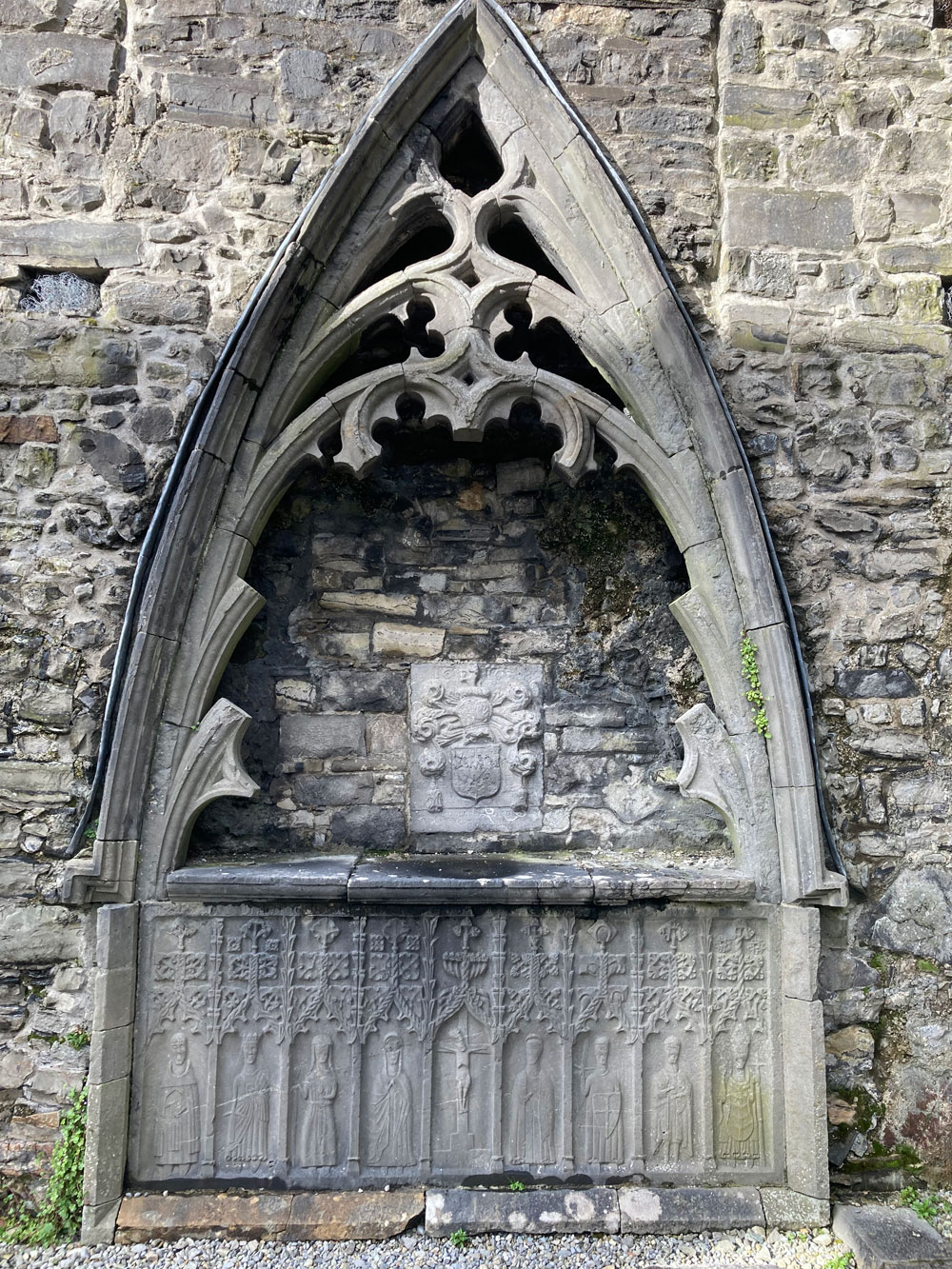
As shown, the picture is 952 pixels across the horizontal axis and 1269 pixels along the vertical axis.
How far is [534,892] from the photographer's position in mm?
Answer: 3014

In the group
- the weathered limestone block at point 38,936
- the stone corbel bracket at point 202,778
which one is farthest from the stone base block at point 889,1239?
the weathered limestone block at point 38,936

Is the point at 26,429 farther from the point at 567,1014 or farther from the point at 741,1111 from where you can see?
the point at 741,1111

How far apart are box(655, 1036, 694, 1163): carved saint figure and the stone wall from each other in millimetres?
560

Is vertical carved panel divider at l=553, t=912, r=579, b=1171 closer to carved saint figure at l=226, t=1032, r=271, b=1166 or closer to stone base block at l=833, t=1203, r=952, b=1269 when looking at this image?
stone base block at l=833, t=1203, r=952, b=1269

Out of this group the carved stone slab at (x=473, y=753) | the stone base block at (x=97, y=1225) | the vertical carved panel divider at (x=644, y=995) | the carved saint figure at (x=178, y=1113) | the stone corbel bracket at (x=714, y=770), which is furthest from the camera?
the carved stone slab at (x=473, y=753)

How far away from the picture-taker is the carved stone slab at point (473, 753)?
352cm

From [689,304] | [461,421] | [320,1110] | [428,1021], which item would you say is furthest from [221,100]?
[320,1110]

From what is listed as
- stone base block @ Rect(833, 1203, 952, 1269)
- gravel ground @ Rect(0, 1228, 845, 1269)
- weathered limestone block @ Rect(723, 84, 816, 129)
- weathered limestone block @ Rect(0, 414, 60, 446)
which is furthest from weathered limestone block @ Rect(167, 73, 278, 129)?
stone base block @ Rect(833, 1203, 952, 1269)

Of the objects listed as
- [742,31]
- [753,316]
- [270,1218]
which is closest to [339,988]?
[270,1218]

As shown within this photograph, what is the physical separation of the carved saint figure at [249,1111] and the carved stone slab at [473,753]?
3.54 ft

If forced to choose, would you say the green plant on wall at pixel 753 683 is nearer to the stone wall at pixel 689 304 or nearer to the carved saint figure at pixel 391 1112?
the stone wall at pixel 689 304

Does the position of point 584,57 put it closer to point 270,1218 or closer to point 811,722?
point 811,722

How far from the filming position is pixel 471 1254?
2.78m

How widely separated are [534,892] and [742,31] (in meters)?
3.83
